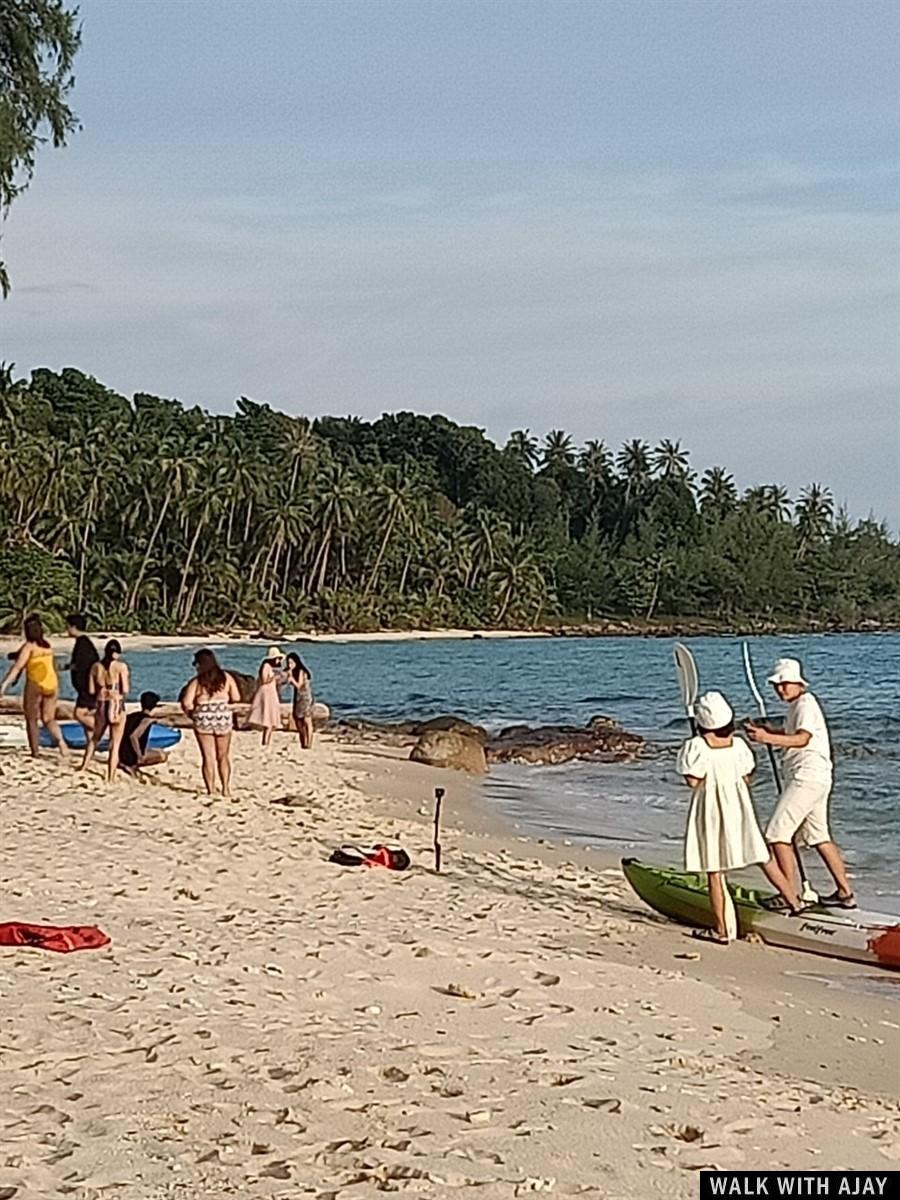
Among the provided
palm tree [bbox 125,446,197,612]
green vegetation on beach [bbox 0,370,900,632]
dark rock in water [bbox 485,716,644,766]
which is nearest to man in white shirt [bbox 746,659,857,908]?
dark rock in water [bbox 485,716,644,766]

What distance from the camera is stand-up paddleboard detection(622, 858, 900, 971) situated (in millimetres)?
9484

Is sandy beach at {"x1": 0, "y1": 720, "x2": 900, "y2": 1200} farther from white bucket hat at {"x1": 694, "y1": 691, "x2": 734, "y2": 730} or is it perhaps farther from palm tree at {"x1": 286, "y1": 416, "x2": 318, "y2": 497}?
palm tree at {"x1": 286, "y1": 416, "x2": 318, "y2": 497}

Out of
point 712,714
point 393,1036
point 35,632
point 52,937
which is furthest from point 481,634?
point 393,1036

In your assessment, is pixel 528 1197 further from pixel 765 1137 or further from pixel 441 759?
pixel 441 759

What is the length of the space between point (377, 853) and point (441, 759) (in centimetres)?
1071

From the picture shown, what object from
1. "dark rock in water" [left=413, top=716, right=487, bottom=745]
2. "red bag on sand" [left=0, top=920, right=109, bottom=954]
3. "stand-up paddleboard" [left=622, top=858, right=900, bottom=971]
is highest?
"red bag on sand" [left=0, top=920, right=109, bottom=954]

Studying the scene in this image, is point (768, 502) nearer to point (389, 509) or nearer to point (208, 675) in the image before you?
point (389, 509)

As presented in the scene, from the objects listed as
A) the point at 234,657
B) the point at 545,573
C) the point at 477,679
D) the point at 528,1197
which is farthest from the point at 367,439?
the point at 528,1197

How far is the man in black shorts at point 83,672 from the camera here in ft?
54.7

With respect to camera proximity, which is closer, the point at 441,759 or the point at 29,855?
the point at 29,855

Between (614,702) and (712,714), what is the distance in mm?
31984

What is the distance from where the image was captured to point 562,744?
2708 cm

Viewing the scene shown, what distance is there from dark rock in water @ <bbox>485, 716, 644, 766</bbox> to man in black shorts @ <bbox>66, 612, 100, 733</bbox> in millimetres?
8620

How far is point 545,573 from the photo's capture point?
108625 millimetres
